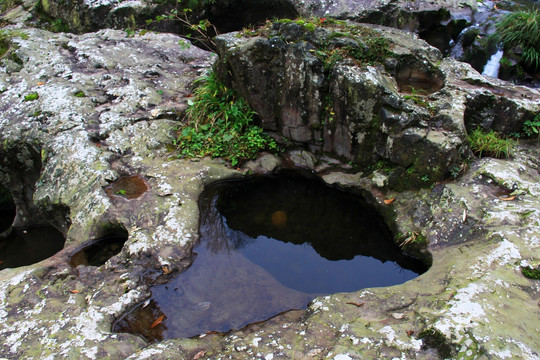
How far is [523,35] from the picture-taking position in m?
9.05

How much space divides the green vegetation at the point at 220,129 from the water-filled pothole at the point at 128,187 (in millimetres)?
915

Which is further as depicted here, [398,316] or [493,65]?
[493,65]

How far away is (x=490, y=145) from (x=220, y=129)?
4.24m

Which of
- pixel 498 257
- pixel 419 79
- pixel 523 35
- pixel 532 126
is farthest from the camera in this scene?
pixel 523 35

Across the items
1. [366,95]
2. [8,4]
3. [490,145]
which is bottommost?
[490,145]

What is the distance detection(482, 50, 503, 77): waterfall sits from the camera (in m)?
9.65

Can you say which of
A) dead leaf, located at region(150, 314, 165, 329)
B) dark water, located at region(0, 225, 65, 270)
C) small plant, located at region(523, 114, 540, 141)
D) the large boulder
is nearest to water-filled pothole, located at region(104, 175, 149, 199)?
dark water, located at region(0, 225, 65, 270)

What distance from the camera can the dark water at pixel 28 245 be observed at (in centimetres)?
612

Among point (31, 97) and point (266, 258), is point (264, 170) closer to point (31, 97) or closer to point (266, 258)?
point (266, 258)

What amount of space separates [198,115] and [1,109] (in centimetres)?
354

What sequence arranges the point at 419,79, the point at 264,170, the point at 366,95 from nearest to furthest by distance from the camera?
1. the point at 366,95
2. the point at 419,79
3. the point at 264,170

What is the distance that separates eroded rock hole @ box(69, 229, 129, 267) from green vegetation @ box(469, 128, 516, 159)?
16.8 ft

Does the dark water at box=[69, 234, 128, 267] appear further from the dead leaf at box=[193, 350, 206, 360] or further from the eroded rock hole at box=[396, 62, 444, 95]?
the eroded rock hole at box=[396, 62, 444, 95]

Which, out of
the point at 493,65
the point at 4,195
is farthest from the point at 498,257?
the point at 4,195
